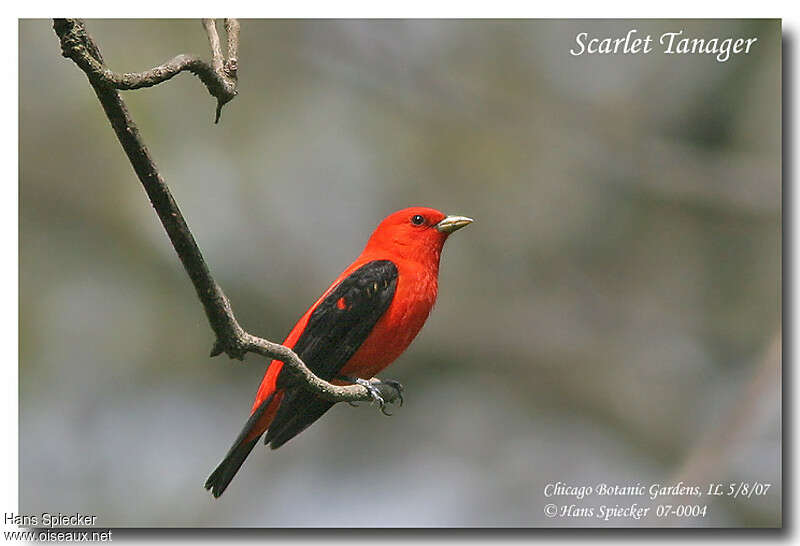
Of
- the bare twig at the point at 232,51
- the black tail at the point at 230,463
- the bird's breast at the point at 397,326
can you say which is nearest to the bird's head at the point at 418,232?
the bird's breast at the point at 397,326

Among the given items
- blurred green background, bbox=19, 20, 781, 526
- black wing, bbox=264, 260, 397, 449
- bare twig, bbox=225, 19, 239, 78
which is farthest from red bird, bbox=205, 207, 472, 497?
bare twig, bbox=225, 19, 239, 78

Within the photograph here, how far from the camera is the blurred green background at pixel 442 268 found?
480 cm

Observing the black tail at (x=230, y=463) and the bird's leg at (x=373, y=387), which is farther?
the bird's leg at (x=373, y=387)

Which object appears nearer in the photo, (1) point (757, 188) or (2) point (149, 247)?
(1) point (757, 188)

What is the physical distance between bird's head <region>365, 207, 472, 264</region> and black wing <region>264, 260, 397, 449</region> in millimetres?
261

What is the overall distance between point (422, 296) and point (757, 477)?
6.10ft

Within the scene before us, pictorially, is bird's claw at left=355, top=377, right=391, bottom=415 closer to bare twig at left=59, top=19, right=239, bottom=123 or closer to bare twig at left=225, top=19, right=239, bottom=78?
bare twig at left=225, top=19, right=239, bottom=78

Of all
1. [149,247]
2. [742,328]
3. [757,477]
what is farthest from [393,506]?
[149,247]

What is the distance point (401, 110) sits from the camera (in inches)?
248

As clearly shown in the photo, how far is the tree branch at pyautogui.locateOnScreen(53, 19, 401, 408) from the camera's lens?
267 centimetres

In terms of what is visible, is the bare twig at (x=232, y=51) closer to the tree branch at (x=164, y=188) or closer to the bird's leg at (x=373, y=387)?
the tree branch at (x=164, y=188)

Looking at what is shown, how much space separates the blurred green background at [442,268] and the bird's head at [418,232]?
1.11 metres
